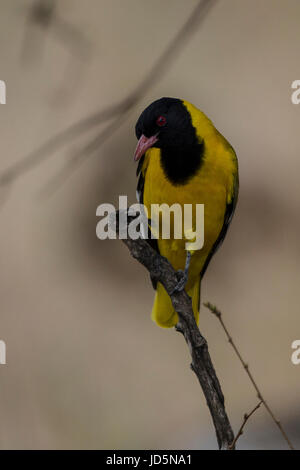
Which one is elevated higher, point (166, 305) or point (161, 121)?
point (161, 121)

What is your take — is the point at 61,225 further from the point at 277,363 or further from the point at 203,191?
the point at 203,191

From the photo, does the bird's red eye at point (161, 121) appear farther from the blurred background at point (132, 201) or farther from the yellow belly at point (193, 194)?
the blurred background at point (132, 201)

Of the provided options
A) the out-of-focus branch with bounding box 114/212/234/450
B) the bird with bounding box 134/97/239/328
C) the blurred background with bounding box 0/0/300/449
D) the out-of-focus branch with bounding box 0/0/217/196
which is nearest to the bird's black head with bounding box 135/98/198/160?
the bird with bounding box 134/97/239/328

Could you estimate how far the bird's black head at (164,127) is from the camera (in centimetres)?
318

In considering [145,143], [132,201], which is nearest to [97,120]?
[145,143]

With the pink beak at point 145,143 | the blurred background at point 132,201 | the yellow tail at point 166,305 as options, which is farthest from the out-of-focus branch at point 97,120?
the blurred background at point 132,201

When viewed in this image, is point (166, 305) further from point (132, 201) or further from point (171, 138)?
point (132, 201)

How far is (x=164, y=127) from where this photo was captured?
3213 millimetres

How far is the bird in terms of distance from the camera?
3146 mm

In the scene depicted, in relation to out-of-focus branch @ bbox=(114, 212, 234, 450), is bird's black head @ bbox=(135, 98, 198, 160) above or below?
above

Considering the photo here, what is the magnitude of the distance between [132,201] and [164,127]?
213 centimetres

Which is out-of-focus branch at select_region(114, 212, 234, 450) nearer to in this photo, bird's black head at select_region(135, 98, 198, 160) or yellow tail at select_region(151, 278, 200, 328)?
bird's black head at select_region(135, 98, 198, 160)

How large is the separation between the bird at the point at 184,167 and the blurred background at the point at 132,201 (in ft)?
6.93

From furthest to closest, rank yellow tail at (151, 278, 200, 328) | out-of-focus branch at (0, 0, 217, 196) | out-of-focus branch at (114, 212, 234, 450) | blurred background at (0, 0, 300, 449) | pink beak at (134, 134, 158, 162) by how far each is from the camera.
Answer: blurred background at (0, 0, 300, 449) < yellow tail at (151, 278, 200, 328) < pink beak at (134, 134, 158, 162) < out-of-focus branch at (114, 212, 234, 450) < out-of-focus branch at (0, 0, 217, 196)
